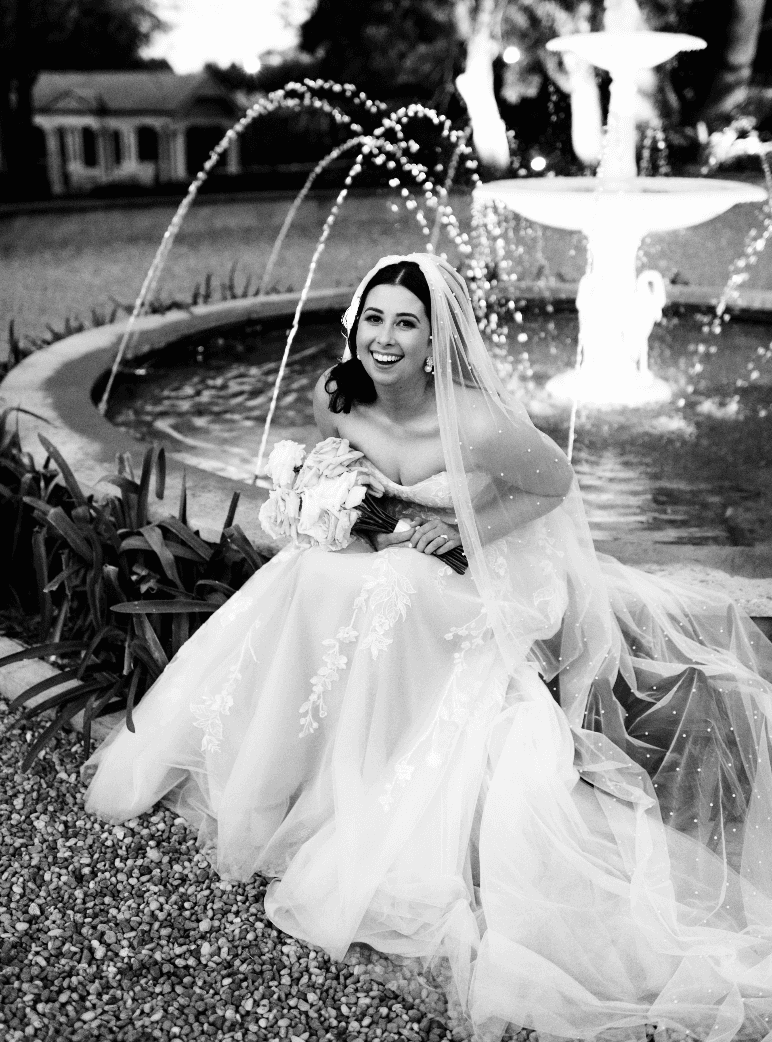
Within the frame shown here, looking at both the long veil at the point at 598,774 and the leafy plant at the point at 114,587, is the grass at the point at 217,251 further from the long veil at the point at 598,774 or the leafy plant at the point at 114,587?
the long veil at the point at 598,774

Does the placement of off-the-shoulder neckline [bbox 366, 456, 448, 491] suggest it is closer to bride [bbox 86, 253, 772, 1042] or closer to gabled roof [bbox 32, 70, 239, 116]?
bride [bbox 86, 253, 772, 1042]

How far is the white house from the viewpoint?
51.3 ft

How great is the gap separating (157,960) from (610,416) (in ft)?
12.7

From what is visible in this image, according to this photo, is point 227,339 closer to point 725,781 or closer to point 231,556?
point 231,556

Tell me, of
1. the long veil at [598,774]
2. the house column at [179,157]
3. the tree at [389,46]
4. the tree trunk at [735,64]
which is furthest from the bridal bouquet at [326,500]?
the tree trunk at [735,64]

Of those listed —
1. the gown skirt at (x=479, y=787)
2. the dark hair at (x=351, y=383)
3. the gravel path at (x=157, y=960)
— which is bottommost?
the gravel path at (x=157, y=960)

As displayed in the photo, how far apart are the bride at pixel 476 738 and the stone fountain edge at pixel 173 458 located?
0.20 m

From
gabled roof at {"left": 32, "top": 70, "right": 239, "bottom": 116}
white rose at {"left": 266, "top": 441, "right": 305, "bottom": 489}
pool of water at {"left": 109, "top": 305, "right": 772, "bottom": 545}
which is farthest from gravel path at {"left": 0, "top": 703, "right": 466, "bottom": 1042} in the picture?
gabled roof at {"left": 32, "top": 70, "right": 239, "bottom": 116}

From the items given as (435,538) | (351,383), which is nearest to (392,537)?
(435,538)

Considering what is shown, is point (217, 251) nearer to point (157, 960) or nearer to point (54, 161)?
point (54, 161)

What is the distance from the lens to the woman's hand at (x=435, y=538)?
265cm

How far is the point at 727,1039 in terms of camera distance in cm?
207

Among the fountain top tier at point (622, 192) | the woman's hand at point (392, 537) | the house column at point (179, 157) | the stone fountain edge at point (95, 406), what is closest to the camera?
the woman's hand at point (392, 537)

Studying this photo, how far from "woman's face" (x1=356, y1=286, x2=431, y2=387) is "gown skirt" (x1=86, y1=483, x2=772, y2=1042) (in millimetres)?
450
